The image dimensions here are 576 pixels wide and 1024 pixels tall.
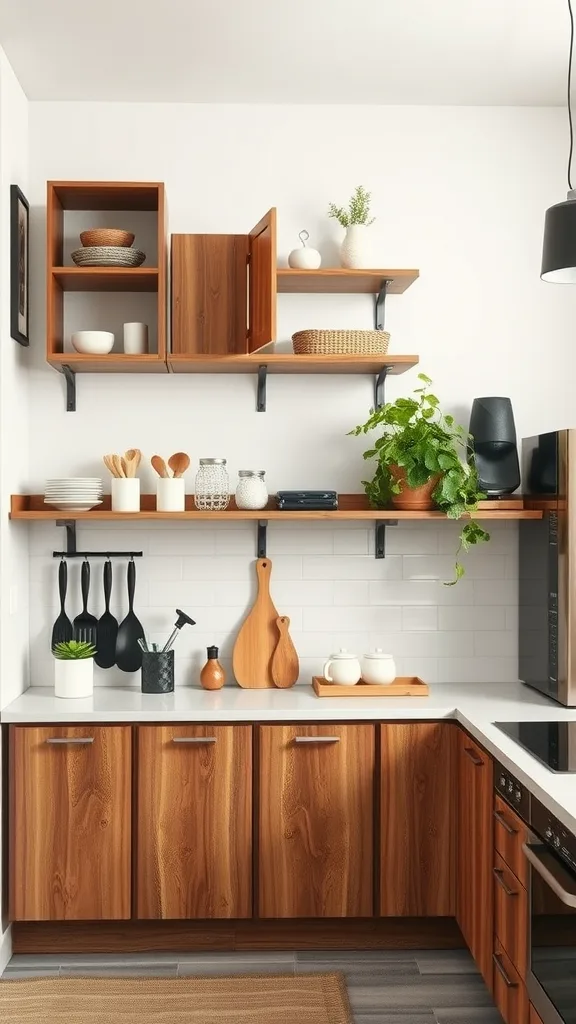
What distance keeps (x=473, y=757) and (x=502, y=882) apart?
39 centimetres

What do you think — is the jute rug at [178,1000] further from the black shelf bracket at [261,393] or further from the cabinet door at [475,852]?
the black shelf bracket at [261,393]

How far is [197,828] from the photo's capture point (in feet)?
9.73

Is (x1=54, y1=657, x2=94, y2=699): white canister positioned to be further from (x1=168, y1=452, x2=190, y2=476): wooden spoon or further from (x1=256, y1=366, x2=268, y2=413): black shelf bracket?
(x1=256, y1=366, x2=268, y2=413): black shelf bracket

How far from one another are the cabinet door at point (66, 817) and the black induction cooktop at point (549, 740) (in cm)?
118

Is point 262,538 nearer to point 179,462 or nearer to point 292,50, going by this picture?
point 179,462

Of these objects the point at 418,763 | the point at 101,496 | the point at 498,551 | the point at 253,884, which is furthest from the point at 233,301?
the point at 253,884

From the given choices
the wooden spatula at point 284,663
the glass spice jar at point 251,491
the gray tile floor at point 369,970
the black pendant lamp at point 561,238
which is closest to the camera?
the black pendant lamp at point 561,238

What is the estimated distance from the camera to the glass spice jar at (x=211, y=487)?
326cm

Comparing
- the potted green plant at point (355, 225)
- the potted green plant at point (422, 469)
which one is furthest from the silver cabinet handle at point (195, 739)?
the potted green plant at point (355, 225)

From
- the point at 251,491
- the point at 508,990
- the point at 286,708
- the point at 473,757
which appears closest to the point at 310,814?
the point at 286,708

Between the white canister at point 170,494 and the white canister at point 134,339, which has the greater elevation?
the white canister at point 134,339

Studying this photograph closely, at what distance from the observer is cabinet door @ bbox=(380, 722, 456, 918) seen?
2.98 meters

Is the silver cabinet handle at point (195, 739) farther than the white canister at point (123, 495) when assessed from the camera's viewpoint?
No

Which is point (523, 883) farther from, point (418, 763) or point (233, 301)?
point (233, 301)
